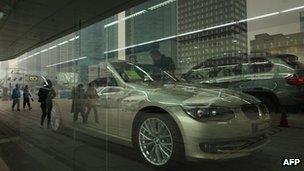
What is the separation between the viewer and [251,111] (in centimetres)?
162

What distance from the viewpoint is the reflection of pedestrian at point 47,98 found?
415cm

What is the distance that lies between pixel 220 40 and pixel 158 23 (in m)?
0.57

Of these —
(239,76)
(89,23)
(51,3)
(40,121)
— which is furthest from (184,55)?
(40,121)

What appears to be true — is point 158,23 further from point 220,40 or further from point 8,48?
point 8,48

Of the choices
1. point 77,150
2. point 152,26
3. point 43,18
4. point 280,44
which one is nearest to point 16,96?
point 43,18

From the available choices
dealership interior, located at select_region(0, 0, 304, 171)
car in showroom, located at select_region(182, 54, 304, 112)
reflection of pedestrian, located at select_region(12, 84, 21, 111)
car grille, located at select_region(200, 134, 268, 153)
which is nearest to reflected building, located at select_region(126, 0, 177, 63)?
dealership interior, located at select_region(0, 0, 304, 171)

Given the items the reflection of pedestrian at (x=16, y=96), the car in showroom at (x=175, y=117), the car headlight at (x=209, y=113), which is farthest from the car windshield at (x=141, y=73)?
the reflection of pedestrian at (x=16, y=96)

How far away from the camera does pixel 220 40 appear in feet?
5.83

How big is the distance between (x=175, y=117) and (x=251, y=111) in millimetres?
399

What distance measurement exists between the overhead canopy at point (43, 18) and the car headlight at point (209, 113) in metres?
1.01

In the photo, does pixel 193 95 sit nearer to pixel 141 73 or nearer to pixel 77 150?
pixel 141 73

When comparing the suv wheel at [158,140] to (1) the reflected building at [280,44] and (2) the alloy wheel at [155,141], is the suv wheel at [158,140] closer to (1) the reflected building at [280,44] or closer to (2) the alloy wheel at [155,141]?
(2) the alloy wheel at [155,141]

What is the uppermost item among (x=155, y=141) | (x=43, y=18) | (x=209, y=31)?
(x=43, y=18)

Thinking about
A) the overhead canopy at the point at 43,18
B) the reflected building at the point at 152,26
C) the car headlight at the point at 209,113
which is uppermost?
the overhead canopy at the point at 43,18
